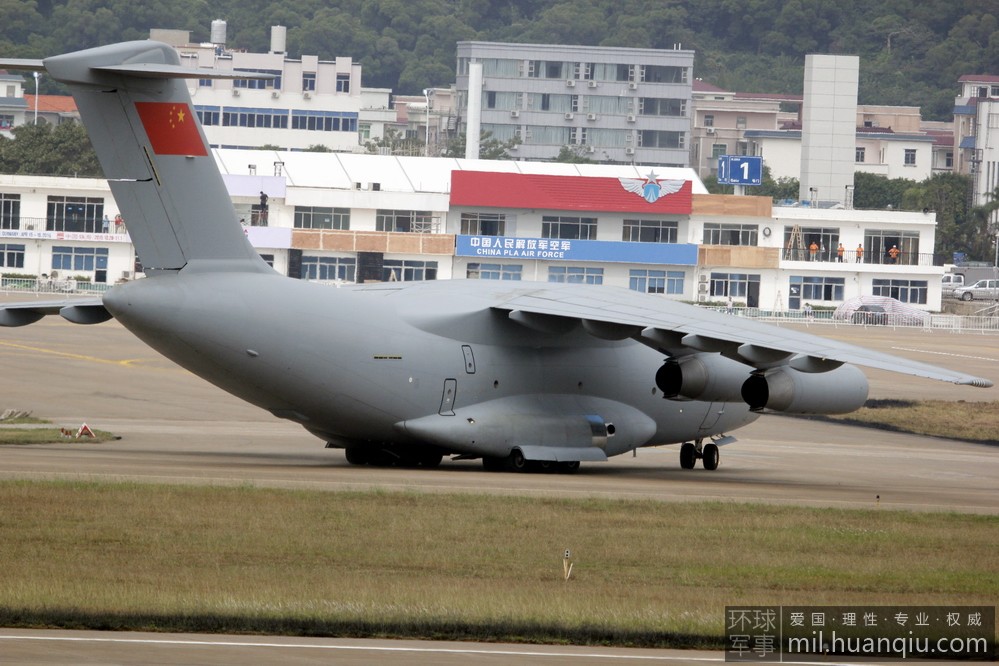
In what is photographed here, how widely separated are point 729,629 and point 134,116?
42.7 ft

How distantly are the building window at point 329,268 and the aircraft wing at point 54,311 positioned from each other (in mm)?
65195

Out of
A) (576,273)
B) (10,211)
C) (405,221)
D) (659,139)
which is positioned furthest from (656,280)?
(659,139)

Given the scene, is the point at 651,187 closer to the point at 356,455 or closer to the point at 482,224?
the point at 482,224

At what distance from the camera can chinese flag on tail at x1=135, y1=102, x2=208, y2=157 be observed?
2275 centimetres

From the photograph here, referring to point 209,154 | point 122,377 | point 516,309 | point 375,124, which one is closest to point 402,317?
point 516,309

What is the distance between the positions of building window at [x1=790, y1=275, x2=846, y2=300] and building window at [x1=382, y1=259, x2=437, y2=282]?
22547mm

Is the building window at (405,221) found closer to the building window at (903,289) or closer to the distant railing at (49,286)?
the distant railing at (49,286)

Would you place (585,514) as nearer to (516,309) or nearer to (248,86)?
(516,309)

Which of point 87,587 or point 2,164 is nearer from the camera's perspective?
point 87,587

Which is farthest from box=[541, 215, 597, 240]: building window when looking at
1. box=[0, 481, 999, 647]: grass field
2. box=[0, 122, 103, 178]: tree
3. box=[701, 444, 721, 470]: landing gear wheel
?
box=[0, 481, 999, 647]: grass field

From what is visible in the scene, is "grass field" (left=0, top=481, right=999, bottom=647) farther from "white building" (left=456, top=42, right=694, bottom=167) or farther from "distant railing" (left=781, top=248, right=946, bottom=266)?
"white building" (left=456, top=42, right=694, bottom=167)

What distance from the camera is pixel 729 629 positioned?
44.0ft

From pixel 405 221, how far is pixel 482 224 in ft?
A: 15.3

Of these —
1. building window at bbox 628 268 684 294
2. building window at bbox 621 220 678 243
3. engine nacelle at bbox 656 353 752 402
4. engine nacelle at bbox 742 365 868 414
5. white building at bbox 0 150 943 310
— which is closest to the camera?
engine nacelle at bbox 742 365 868 414
